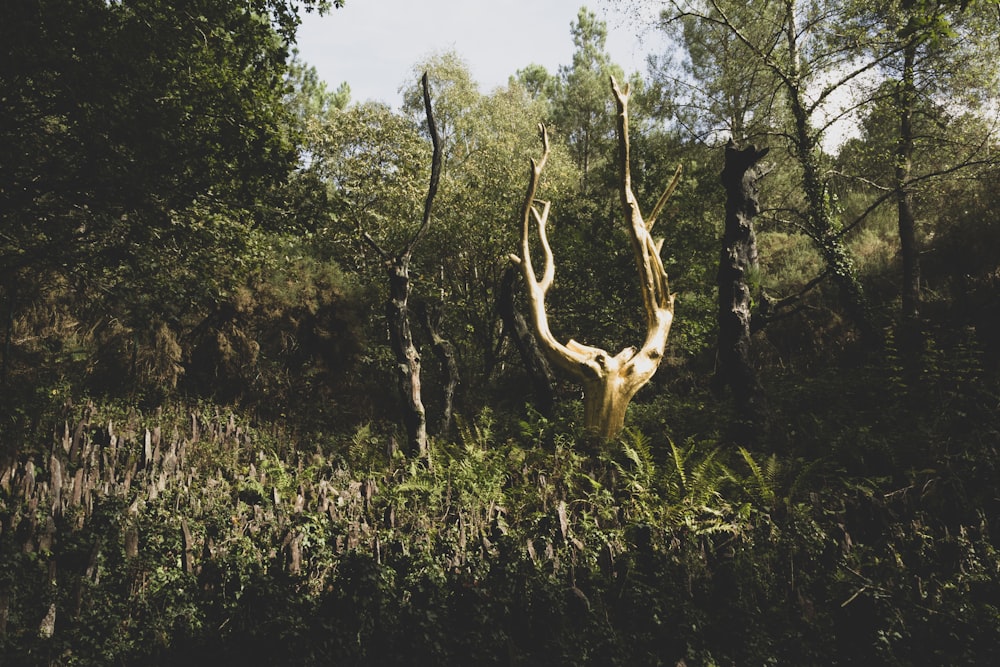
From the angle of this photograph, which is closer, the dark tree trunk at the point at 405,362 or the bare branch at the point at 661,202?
the dark tree trunk at the point at 405,362

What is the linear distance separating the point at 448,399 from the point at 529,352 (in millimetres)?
1714

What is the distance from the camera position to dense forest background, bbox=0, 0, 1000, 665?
9.86 ft

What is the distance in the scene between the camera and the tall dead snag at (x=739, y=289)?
22.9 ft

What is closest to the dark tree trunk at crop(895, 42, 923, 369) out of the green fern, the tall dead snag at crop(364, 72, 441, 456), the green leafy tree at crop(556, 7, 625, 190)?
the green fern

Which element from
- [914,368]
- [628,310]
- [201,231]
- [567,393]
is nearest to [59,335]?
[201,231]

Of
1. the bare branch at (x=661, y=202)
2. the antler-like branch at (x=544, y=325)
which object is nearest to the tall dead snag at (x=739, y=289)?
the bare branch at (x=661, y=202)

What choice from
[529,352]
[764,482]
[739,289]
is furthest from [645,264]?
[764,482]

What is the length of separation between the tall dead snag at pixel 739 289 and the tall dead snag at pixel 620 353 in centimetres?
75

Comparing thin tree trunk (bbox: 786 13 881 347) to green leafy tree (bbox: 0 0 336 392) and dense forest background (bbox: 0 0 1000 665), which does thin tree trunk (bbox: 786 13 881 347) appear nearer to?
dense forest background (bbox: 0 0 1000 665)

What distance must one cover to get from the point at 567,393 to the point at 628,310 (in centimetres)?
202

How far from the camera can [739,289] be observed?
7.19m

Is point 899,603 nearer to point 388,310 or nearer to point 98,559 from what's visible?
point 98,559

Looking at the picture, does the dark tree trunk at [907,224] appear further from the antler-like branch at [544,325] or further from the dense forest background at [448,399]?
the antler-like branch at [544,325]

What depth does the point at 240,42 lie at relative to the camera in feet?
21.4
